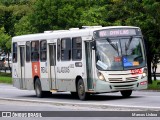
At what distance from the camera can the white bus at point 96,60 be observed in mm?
24906

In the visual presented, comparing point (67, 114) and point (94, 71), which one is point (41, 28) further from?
point (67, 114)

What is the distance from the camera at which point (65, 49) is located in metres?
27.5

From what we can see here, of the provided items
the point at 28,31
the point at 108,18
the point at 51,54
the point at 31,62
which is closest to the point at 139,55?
the point at 51,54

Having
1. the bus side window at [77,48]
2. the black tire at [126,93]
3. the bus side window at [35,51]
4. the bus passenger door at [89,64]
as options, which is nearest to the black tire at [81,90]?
the bus passenger door at [89,64]

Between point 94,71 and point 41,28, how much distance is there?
81.6 ft

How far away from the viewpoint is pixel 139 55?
1006 inches

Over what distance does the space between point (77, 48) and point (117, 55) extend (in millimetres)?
2224

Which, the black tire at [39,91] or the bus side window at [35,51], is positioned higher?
the bus side window at [35,51]

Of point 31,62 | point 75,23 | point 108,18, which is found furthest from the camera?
point 75,23

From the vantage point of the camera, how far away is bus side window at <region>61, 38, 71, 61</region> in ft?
89.2

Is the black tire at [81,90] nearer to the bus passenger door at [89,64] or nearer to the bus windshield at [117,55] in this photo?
the bus passenger door at [89,64]

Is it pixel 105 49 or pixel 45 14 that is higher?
pixel 45 14

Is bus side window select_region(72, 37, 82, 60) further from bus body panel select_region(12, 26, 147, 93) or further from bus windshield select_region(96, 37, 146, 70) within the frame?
bus windshield select_region(96, 37, 146, 70)

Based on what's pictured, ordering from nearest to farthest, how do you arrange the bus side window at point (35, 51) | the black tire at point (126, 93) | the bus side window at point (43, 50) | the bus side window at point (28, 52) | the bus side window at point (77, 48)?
the bus side window at point (77, 48)
the black tire at point (126, 93)
the bus side window at point (43, 50)
the bus side window at point (35, 51)
the bus side window at point (28, 52)
